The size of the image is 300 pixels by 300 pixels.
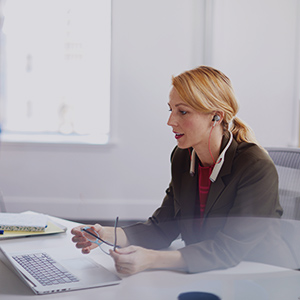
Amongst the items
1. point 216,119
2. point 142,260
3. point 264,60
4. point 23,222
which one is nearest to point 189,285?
point 142,260

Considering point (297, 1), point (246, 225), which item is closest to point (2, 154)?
point (246, 225)

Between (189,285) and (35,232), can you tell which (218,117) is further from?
(35,232)

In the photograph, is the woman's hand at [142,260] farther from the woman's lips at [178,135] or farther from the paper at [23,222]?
the paper at [23,222]

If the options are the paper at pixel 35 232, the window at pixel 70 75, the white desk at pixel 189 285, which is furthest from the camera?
the paper at pixel 35 232

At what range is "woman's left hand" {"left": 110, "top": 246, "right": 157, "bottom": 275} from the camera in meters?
0.71

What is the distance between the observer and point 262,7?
831 millimetres

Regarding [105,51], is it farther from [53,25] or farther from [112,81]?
[53,25]

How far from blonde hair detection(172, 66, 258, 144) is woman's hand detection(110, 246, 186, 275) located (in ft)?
0.84

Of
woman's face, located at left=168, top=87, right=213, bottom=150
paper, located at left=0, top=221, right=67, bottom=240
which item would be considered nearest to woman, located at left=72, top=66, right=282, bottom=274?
woman's face, located at left=168, top=87, right=213, bottom=150

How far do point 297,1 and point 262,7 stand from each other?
2.5 inches

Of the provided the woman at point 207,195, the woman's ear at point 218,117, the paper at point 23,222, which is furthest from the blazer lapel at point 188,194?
the paper at point 23,222

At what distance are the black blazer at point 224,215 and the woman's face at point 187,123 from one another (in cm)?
6

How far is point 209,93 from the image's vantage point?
0.79 m

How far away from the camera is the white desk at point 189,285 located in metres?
0.67
